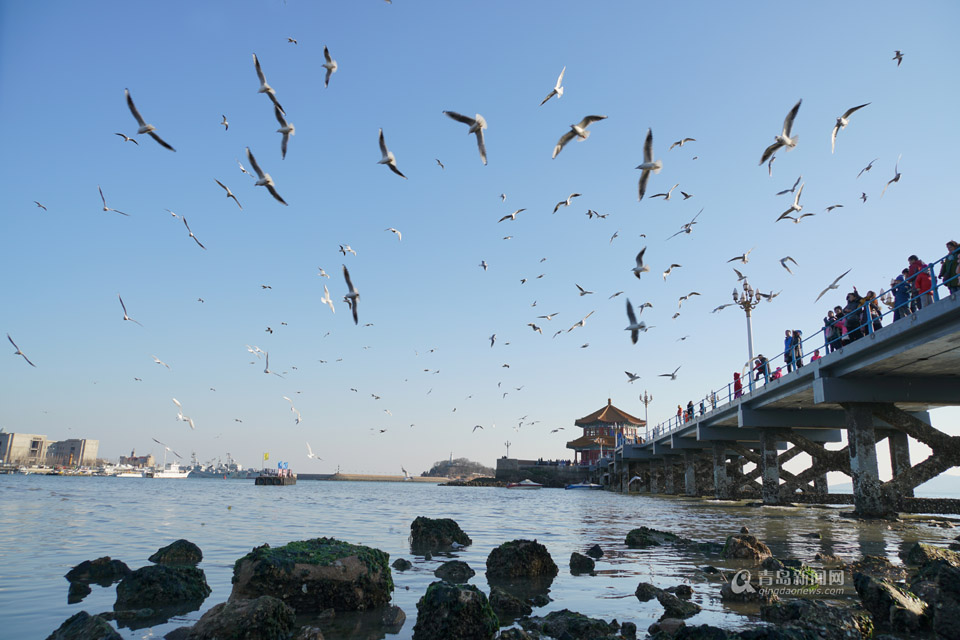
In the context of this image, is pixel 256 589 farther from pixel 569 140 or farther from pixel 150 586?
pixel 569 140

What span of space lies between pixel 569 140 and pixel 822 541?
10.2 meters

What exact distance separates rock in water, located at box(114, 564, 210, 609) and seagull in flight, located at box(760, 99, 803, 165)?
10942 mm

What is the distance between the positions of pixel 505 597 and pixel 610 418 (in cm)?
9178

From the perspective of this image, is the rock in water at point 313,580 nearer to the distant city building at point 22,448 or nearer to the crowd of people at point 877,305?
the crowd of people at point 877,305

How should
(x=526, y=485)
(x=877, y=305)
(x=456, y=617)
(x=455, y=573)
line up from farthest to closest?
(x=526, y=485)
(x=877, y=305)
(x=455, y=573)
(x=456, y=617)

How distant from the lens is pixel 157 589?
6.87m

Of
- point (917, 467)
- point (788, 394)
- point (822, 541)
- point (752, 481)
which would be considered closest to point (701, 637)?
point (822, 541)

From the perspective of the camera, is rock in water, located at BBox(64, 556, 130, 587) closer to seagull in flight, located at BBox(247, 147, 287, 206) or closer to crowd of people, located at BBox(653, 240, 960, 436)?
seagull in flight, located at BBox(247, 147, 287, 206)

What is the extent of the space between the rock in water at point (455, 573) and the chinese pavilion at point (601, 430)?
282 feet

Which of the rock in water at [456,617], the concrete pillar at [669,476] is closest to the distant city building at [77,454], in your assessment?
the concrete pillar at [669,476]

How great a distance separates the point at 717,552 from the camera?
1074 centimetres

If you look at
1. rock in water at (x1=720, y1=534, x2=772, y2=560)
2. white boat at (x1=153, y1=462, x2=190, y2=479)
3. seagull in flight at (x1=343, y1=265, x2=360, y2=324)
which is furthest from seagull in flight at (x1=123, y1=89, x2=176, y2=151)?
white boat at (x1=153, y1=462, x2=190, y2=479)

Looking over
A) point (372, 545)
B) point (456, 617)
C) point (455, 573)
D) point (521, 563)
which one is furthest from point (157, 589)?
point (372, 545)

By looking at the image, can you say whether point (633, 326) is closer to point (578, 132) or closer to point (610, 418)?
point (578, 132)
